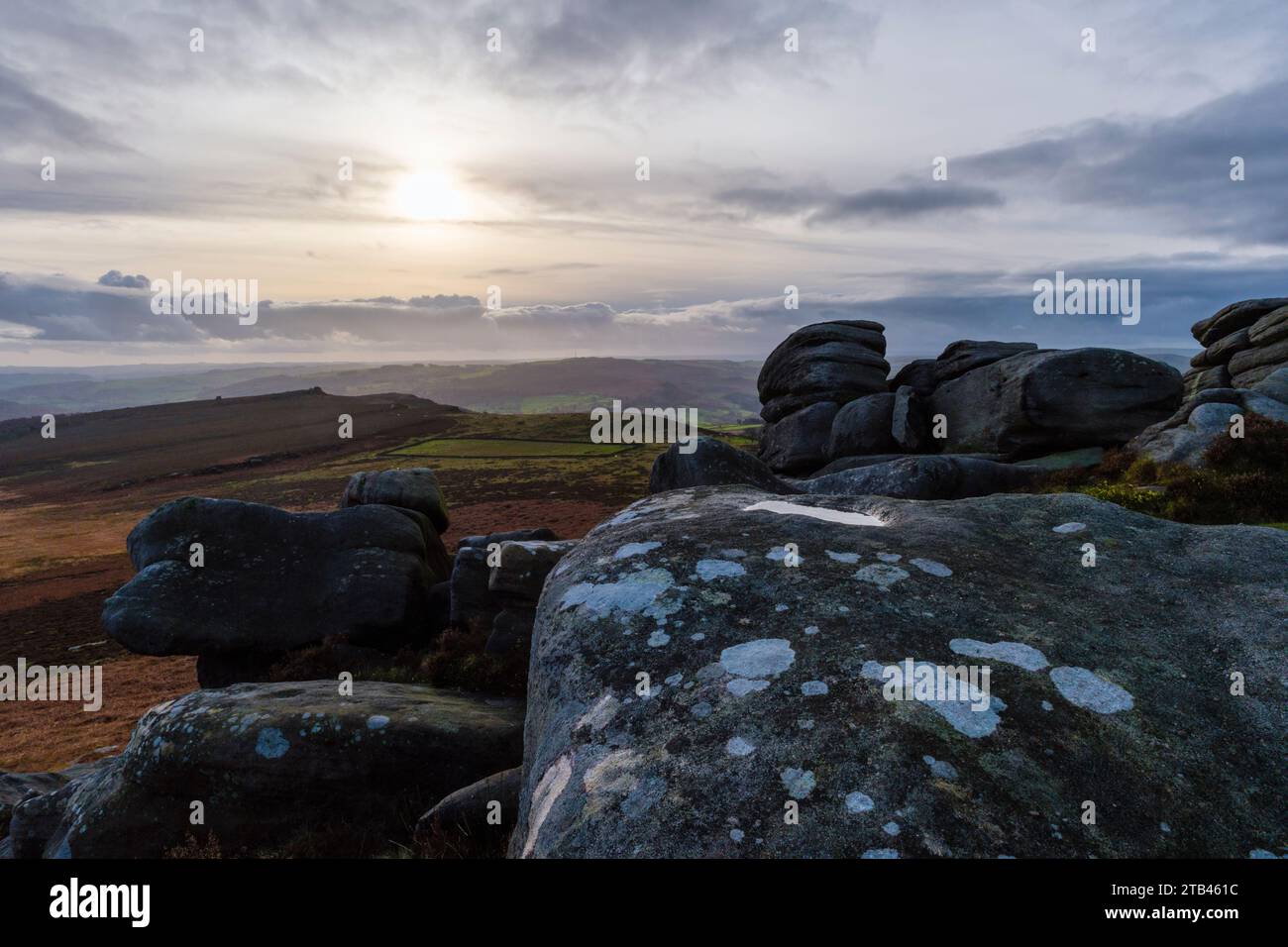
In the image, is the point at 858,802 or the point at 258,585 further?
the point at 258,585

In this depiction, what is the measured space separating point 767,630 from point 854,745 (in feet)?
5.29

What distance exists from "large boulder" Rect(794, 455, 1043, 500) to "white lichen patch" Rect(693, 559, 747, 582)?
14240 millimetres

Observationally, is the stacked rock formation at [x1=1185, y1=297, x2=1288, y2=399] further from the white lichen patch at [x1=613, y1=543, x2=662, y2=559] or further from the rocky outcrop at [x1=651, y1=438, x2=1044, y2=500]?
the white lichen patch at [x1=613, y1=543, x2=662, y2=559]

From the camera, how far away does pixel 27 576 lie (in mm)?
51719

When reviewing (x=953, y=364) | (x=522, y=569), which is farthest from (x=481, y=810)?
(x=953, y=364)

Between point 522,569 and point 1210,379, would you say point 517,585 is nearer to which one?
point 522,569

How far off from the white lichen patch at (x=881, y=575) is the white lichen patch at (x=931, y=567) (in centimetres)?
23

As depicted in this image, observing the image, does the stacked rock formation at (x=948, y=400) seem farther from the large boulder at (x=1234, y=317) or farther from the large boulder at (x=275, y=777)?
the large boulder at (x=275, y=777)

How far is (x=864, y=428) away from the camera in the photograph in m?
32.9

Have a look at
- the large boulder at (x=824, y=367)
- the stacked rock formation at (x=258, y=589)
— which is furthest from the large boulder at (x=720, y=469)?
the large boulder at (x=824, y=367)

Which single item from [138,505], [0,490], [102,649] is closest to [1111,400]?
[102,649]

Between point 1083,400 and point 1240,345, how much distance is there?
2063 cm

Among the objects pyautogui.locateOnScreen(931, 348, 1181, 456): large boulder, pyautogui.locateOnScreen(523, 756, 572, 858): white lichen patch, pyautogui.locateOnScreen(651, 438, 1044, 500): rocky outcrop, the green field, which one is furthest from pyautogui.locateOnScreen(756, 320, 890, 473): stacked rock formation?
the green field
